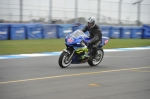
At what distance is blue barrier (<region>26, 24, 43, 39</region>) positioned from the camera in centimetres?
2423

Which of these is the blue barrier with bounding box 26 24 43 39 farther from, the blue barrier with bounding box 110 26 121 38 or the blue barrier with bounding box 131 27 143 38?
the blue barrier with bounding box 131 27 143 38

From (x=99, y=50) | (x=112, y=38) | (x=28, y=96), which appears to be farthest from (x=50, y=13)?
(x=28, y=96)

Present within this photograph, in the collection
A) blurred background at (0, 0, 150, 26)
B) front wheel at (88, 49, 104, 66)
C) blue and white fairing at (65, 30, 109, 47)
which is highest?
blurred background at (0, 0, 150, 26)

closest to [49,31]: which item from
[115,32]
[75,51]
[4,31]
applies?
[4,31]

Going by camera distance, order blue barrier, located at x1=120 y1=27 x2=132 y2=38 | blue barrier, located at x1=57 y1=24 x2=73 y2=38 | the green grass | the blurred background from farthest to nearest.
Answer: blue barrier, located at x1=120 y1=27 x2=132 y2=38, the blurred background, blue barrier, located at x1=57 y1=24 x2=73 y2=38, the green grass

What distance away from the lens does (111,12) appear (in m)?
33.5

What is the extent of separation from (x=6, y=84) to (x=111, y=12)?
26.8 metres

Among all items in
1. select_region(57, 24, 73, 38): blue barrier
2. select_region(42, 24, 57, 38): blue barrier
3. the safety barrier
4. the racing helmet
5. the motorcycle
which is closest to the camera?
the motorcycle

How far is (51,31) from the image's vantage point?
25.7 meters

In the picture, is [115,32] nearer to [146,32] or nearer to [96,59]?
[146,32]

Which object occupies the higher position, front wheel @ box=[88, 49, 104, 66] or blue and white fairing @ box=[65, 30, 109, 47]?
blue and white fairing @ box=[65, 30, 109, 47]

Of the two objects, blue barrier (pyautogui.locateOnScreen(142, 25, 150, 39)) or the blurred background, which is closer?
the blurred background

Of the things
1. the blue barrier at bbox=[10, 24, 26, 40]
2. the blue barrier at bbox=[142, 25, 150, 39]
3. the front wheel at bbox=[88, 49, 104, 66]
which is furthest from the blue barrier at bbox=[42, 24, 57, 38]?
the front wheel at bbox=[88, 49, 104, 66]

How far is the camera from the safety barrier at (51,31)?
23219 millimetres
